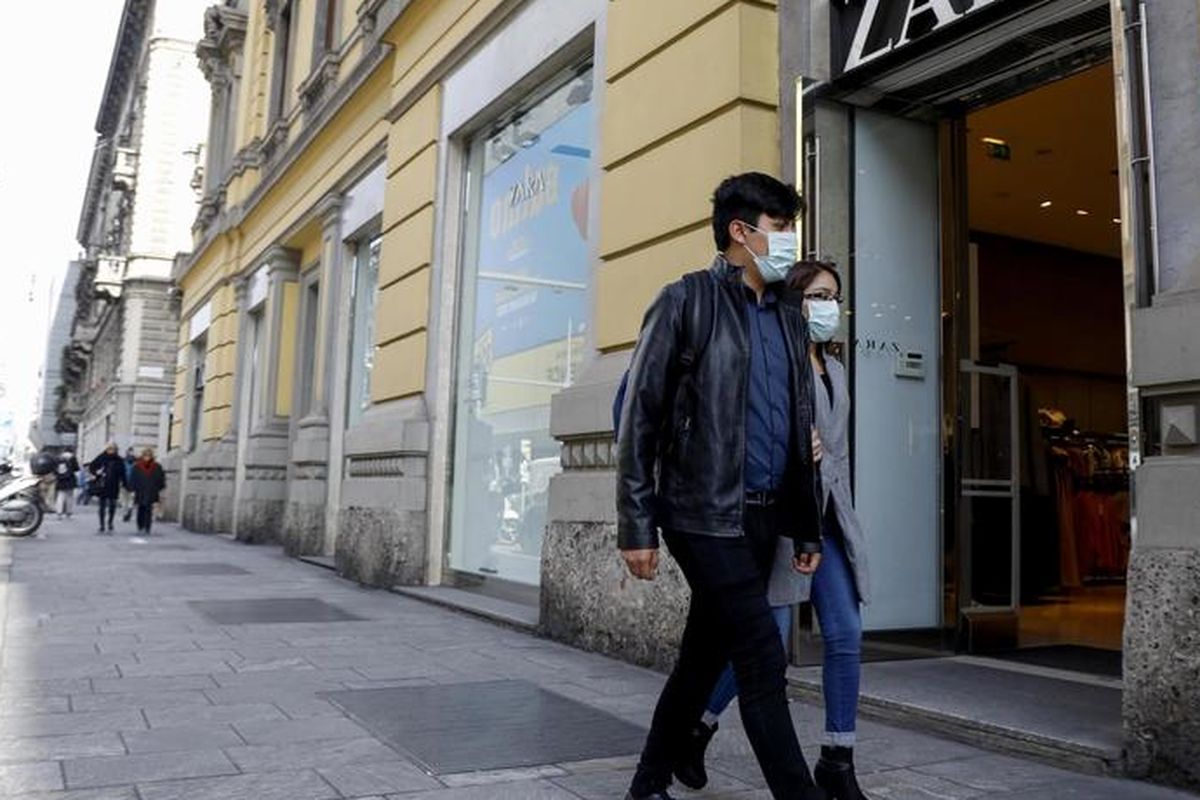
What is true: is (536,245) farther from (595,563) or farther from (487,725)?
(487,725)

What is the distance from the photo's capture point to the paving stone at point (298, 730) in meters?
4.01

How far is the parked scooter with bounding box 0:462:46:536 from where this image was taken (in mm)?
15859

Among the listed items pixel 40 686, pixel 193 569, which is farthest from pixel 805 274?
pixel 193 569

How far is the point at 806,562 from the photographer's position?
3.05 meters

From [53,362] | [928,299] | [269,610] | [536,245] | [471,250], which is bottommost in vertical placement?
[269,610]

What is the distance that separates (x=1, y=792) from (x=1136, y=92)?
15.3ft

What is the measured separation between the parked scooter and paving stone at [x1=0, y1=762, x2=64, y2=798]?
14127mm

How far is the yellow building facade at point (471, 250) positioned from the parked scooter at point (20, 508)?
9.85ft

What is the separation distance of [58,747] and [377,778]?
1.32 meters

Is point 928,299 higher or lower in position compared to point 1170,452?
higher

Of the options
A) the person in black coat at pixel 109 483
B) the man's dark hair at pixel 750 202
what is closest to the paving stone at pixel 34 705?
the man's dark hair at pixel 750 202

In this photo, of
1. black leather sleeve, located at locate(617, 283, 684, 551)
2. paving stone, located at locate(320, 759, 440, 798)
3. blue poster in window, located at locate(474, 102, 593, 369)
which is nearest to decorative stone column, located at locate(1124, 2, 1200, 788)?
black leather sleeve, located at locate(617, 283, 684, 551)

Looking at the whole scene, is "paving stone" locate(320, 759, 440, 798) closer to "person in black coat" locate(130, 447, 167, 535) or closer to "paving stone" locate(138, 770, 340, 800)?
"paving stone" locate(138, 770, 340, 800)

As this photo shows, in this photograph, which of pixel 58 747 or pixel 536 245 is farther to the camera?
pixel 536 245
